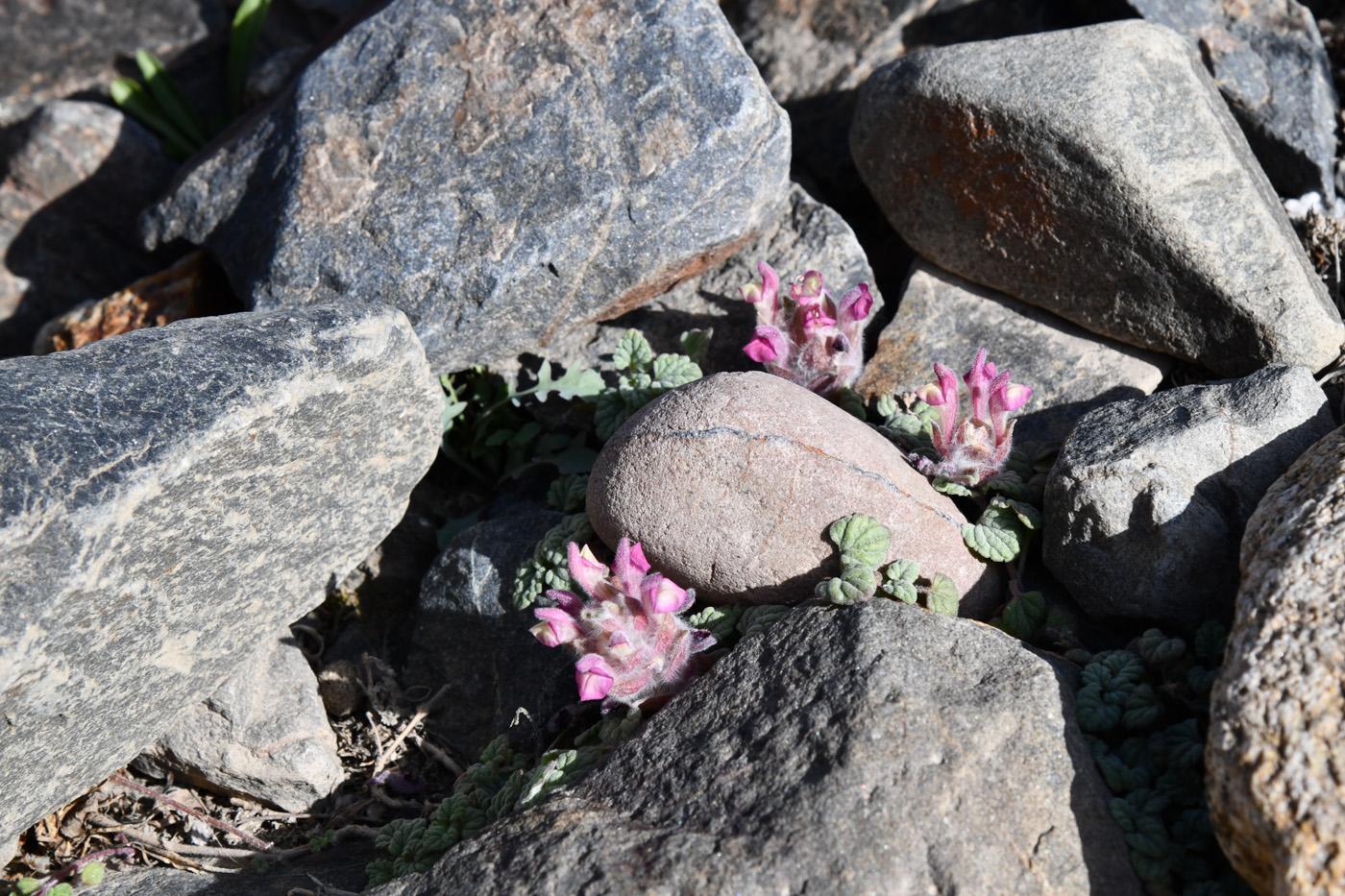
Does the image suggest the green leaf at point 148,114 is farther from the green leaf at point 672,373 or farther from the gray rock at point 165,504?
the green leaf at point 672,373

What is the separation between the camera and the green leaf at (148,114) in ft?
16.5

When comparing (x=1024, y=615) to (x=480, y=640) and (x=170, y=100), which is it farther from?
(x=170, y=100)

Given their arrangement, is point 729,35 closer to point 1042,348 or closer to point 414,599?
point 1042,348

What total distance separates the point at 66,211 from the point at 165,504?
3040 millimetres

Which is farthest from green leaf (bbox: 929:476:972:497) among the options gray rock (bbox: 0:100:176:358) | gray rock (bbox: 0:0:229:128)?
gray rock (bbox: 0:0:229:128)

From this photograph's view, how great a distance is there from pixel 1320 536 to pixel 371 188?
302 cm

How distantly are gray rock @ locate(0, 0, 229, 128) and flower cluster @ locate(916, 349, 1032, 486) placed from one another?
4602mm

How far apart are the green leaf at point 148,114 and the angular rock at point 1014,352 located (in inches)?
146

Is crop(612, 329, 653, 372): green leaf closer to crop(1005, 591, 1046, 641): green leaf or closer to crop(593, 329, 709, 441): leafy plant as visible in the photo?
crop(593, 329, 709, 441): leafy plant

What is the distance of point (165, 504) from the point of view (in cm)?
254

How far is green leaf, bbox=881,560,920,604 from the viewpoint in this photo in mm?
2666

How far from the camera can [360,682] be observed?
342 cm

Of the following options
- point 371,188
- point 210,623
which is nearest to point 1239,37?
point 371,188

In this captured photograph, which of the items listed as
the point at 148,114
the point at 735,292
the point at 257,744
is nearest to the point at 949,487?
the point at 735,292
